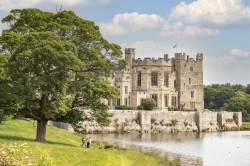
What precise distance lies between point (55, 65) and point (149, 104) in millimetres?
52642

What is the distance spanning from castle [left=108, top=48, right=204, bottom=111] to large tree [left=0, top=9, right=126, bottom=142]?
159 ft

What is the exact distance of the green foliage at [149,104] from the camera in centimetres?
8456

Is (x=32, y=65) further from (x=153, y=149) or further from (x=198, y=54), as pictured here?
(x=198, y=54)

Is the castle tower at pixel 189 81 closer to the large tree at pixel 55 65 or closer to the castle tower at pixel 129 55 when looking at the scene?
the castle tower at pixel 129 55

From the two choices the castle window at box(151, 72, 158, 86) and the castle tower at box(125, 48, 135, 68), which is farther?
the castle tower at box(125, 48, 135, 68)

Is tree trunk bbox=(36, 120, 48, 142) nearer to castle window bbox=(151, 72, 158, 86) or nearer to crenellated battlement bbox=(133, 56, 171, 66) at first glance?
crenellated battlement bbox=(133, 56, 171, 66)

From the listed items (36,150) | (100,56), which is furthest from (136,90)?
(36,150)

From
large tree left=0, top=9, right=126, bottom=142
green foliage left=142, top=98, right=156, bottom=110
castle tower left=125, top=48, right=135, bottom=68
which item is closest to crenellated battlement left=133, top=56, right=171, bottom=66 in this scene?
castle tower left=125, top=48, right=135, bottom=68

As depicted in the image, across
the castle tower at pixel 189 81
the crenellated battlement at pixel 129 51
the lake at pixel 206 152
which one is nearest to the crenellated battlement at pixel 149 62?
the crenellated battlement at pixel 129 51

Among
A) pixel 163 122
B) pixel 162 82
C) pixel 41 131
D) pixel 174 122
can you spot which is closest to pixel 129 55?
pixel 162 82

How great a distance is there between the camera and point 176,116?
7912 cm

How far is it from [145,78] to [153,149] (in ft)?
137

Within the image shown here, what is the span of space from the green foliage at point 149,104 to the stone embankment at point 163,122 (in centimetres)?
644

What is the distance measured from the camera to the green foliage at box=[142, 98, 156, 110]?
84562 millimetres
